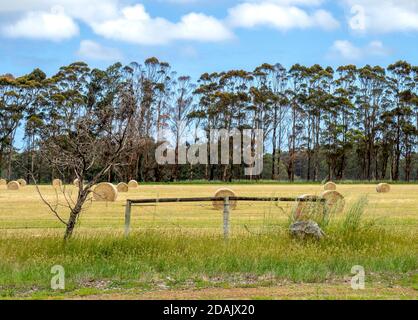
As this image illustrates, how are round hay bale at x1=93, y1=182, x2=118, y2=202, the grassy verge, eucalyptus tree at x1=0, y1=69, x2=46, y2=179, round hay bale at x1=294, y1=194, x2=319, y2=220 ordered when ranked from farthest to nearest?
eucalyptus tree at x1=0, y1=69, x2=46, y2=179, round hay bale at x1=93, y1=182, x2=118, y2=202, round hay bale at x1=294, y1=194, x2=319, y2=220, the grassy verge

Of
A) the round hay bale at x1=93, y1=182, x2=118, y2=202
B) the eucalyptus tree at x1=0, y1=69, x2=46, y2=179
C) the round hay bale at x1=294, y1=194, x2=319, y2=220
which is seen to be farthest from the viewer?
the eucalyptus tree at x1=0, y1=69, x2=46, y2=179

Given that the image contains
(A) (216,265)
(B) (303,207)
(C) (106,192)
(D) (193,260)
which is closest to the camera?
(A) (216,265)

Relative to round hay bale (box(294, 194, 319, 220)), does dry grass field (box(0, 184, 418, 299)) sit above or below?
below

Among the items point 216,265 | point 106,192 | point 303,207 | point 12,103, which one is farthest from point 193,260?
point 12,103

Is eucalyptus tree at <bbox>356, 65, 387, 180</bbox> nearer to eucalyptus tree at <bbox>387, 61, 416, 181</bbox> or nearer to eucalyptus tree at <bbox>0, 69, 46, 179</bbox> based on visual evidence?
eucalyptus tree at <bbox>387, 61, 416, 181</bbox>

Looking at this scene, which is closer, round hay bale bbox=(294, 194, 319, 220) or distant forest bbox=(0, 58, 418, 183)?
round hay bale bbox=(294, 194, 319, 220)

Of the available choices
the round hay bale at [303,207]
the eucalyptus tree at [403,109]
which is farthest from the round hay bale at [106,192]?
the eucalyptus tree at [403,109]

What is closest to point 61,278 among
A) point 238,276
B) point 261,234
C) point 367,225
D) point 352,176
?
point 238,276

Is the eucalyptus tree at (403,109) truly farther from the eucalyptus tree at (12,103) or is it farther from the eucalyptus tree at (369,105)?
the eucalyptus tree at (12,103)

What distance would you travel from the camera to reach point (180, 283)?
960cm

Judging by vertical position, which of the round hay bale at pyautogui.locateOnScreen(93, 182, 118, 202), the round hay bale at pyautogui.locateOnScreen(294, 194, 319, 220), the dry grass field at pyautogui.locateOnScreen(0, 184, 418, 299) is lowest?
the dry grass field at pyautogui.locateOnScreen(0, 184, 418, 299)

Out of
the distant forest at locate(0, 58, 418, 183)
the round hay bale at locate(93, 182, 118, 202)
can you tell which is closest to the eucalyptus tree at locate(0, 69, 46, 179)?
the distant forest at locate(0, 58, 418, 183)

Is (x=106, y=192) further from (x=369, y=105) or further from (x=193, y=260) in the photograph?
(x=369, y=105)

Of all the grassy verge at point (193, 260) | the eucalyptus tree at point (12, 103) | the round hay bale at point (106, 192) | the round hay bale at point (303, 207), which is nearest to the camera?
the grassy verge at point (193, 260)
